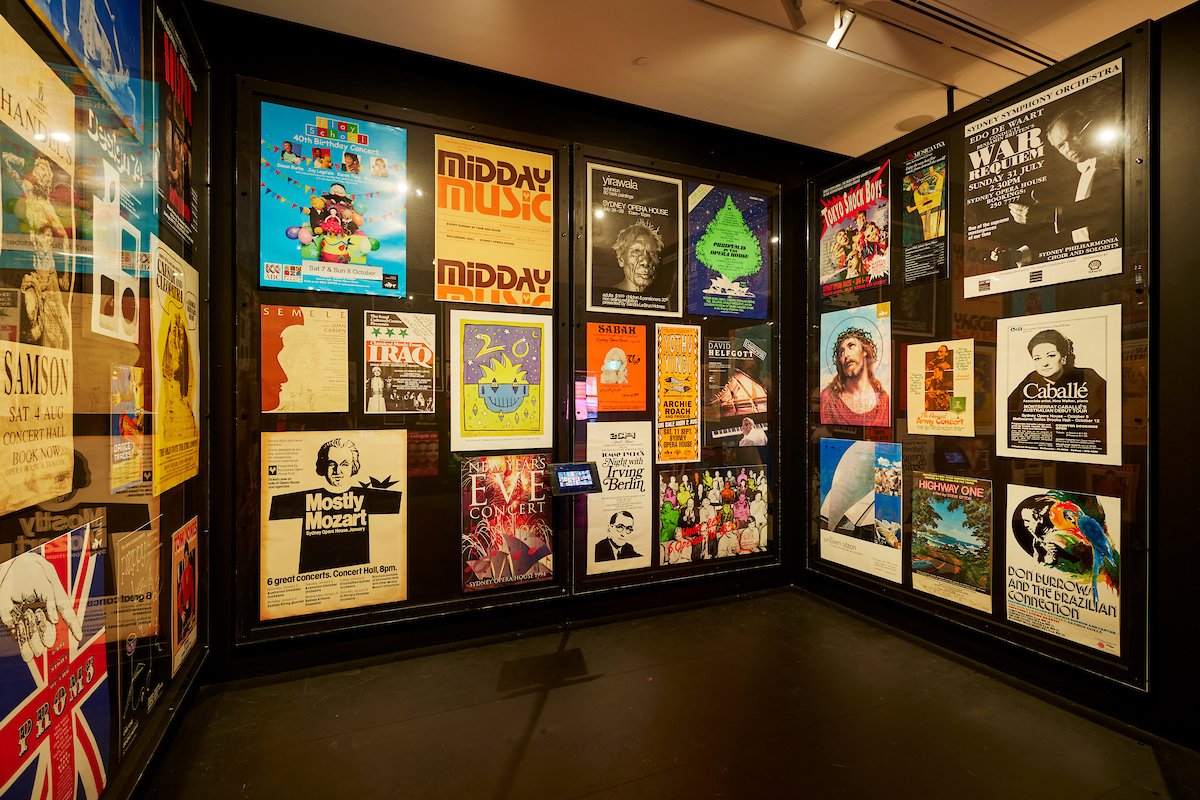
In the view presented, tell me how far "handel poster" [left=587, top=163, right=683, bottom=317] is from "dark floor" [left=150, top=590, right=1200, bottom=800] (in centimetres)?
180

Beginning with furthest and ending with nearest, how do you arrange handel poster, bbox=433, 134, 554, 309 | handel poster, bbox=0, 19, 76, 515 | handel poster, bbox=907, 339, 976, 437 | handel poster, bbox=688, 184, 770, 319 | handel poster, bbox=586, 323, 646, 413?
handel poster, bbox=688, 184, 770, 319, handel poster, bbox=586, 323, 646, 413, handel poster, bbox=433, 134, 554, 309, handel poster, bbox=907, 339, 976, 437, handel poster, bbox=0, 19, 76, 515

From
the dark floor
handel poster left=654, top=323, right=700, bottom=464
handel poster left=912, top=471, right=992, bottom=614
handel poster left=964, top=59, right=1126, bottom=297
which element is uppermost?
handel poster left=964, top=59, right=1126, bottom=297

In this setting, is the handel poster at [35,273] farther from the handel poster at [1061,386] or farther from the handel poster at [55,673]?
the handel poster at [1061,386]

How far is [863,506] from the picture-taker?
290cm

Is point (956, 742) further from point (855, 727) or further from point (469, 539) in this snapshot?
point (469, 539)

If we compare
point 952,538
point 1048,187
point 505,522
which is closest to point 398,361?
point 505,522

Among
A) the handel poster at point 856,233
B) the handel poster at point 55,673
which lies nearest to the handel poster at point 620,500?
the handel poster at point 856,233

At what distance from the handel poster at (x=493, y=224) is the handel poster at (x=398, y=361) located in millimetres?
201

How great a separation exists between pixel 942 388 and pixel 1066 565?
0.85 metres

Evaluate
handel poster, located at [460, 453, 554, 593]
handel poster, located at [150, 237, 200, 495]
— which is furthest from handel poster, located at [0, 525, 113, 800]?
handel poster, located at [460, 453, 554, 593]

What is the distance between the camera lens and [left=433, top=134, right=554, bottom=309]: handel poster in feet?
8.37

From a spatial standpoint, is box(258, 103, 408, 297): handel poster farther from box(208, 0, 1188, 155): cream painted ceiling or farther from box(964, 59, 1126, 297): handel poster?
box(964, 59, 1126, 297): handel poster

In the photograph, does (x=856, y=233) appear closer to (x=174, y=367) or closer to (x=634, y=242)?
(x=634, y=242)

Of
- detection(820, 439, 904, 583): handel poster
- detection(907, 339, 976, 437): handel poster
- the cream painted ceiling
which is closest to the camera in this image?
the cream painted ceiling
